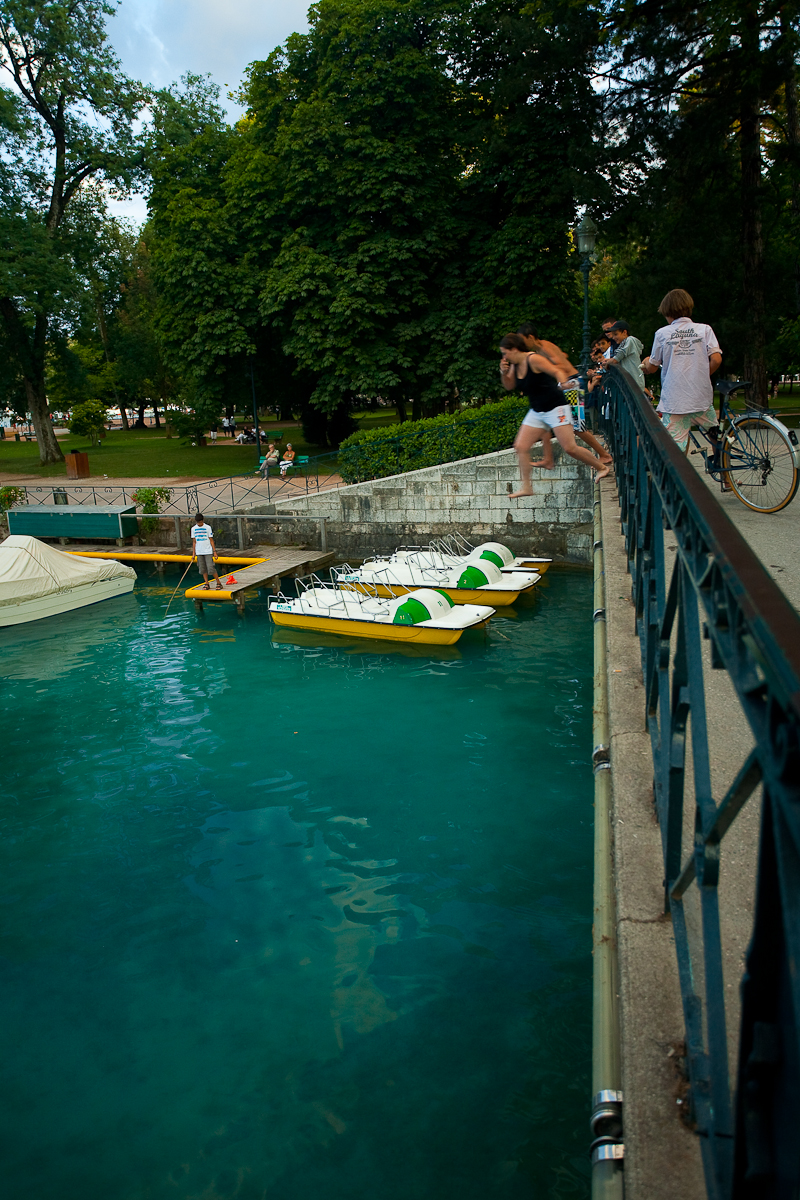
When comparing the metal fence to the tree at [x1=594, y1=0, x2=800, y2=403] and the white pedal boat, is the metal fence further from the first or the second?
the tree at [x1=594, y1=0, x2=800, y2=403]

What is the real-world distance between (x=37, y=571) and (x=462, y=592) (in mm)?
9839

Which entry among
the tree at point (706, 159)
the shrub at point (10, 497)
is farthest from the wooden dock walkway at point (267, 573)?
the tree at point (706, 159)

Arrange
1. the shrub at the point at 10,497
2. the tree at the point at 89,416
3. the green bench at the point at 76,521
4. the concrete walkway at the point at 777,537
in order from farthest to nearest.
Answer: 1. the tree at the point at 89,416
2. the shrub at the point at 10,497
3. the green bench at the point at 76,521
4. the concrete walkway at the point at 777,537

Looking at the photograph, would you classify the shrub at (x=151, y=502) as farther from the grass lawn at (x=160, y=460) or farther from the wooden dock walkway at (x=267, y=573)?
the grass lawn at (x=160, y=460)

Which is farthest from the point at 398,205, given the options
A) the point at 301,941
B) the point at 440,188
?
the point at 301,941

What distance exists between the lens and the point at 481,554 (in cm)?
1797

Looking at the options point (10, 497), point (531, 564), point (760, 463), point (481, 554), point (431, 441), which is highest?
point (431, 441)

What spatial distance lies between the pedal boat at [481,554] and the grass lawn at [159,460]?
10.7m

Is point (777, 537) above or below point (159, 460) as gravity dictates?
below

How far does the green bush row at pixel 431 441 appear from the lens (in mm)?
19406

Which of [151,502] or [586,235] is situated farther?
[151,502]

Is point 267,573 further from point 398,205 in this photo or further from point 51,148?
point 51,148

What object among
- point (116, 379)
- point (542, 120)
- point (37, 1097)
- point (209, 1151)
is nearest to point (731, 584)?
point (209, 1151)

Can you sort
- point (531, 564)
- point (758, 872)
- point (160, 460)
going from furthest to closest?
point (160, 460)
point (531, 564)
point (758, 872)
